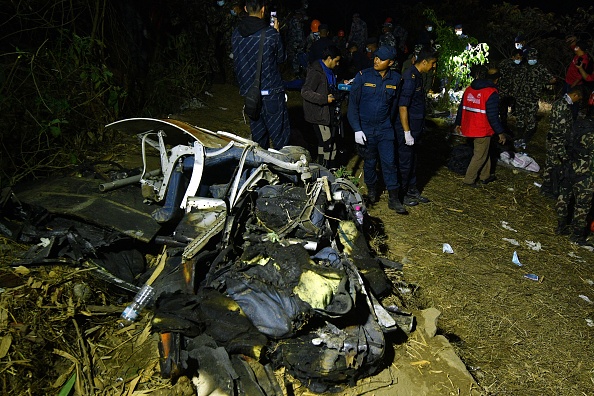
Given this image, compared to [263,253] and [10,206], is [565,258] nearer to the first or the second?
[263,253]

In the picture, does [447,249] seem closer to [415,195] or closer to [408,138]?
[415,195]

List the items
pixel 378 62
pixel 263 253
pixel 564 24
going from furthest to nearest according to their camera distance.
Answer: pixel 564 24 → pixel 378 62 → pixel 263 253

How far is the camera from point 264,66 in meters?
4.83

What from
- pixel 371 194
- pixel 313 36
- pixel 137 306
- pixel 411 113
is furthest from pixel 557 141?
pixel 313 36

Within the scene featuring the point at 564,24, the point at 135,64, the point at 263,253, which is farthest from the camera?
the point at 564,24

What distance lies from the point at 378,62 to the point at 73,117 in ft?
14.3

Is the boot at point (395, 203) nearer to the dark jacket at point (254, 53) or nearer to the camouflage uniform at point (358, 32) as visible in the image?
the dark jacket at point (254, 53)

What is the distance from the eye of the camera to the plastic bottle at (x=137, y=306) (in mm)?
3230

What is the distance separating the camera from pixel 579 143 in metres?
5.21

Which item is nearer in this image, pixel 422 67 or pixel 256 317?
pixel 256 317

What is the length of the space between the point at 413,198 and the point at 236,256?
3549 millimetres

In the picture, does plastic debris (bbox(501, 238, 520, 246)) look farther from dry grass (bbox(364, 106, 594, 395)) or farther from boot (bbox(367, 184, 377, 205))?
boot (bbox(367, 184, 377, 205))

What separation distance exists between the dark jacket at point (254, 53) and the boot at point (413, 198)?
2.42 metres

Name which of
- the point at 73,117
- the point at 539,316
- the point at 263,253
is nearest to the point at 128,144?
the point at 73,117
